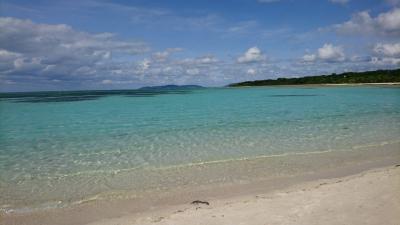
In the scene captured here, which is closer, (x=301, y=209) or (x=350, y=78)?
(x=301, y=209)

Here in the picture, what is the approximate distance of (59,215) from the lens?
265 inches

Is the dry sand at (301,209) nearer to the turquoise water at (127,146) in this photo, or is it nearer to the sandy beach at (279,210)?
the sandy beach at (279,210)

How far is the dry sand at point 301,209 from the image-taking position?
18.6 ft

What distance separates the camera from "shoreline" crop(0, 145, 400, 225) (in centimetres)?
658

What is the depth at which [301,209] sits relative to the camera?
6.09 m

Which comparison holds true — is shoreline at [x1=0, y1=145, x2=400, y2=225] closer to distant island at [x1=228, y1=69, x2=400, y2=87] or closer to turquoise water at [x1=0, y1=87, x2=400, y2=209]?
turquoise water at [x1=0, y1=87, x2=400, y2=209]

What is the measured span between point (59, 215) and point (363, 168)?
7.33 m

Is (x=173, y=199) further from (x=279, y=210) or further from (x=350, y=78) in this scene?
(x=350, y=78)

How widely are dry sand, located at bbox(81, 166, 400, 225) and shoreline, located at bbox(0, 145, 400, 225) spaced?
0.99 ft

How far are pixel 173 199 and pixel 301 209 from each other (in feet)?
8.38

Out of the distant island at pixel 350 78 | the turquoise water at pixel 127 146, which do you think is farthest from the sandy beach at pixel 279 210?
the distant island at pixel 350 78

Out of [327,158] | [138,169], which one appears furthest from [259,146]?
[138,169]

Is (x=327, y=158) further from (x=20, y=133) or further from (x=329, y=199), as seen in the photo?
(x=20, y=133)

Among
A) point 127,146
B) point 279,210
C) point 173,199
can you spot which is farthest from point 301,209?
point 127,146
